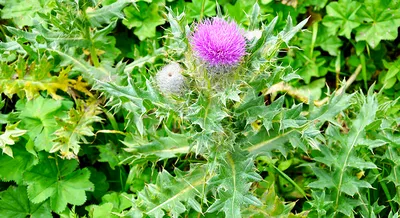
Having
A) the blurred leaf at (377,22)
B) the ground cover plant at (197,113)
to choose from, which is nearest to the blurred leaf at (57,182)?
the ground cover plant at (197,113)

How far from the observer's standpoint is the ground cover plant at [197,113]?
2787 millimetres

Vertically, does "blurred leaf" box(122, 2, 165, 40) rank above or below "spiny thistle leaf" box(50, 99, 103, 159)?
above

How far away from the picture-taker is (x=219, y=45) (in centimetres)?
254

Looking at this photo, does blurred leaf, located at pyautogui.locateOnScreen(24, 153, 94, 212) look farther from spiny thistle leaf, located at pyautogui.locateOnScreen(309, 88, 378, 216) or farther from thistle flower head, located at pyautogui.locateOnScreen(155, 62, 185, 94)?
spiny thistle leaf, located at pyautogui.locateOnScreen(309, 88, 378, 216)

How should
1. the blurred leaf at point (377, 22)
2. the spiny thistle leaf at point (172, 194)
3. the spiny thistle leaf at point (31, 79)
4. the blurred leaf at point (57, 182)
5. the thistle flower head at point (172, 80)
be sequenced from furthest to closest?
the blurred leaf at point (377, 22), the spiny thistle leaf at point (31, 79), the blurred leaf at point (57, 182), the spiny thistle leaf at point (172, 194), the thistle flower head at point (172, 80)

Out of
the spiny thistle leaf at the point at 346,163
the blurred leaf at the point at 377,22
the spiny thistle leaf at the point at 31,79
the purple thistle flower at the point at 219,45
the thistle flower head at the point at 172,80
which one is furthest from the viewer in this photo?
the blurred leaf at the point at 377,22

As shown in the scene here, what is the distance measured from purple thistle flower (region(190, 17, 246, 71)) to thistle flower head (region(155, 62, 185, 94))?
0.63 ft

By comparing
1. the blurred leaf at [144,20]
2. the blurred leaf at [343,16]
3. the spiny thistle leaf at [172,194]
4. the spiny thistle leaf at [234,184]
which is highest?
the blurred leaf at [343,16]

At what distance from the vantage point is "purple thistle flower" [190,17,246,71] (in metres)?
2.55

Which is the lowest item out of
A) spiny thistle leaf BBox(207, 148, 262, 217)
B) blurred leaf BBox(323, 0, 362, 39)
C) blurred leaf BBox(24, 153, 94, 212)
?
blurred leaf BBox(24, 153, 94, 212)

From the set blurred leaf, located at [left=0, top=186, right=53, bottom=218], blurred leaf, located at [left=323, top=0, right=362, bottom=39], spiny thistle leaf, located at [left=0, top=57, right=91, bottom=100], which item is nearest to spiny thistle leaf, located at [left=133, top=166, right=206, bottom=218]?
blurred leaf, located at [left=0, top=186, right=53, bottom=218]

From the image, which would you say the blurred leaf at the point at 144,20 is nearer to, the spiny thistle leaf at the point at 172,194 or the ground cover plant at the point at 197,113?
the ground cover plant at the point at 197,113

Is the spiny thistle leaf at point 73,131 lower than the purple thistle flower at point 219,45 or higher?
lower

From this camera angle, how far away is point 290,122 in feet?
9.57
